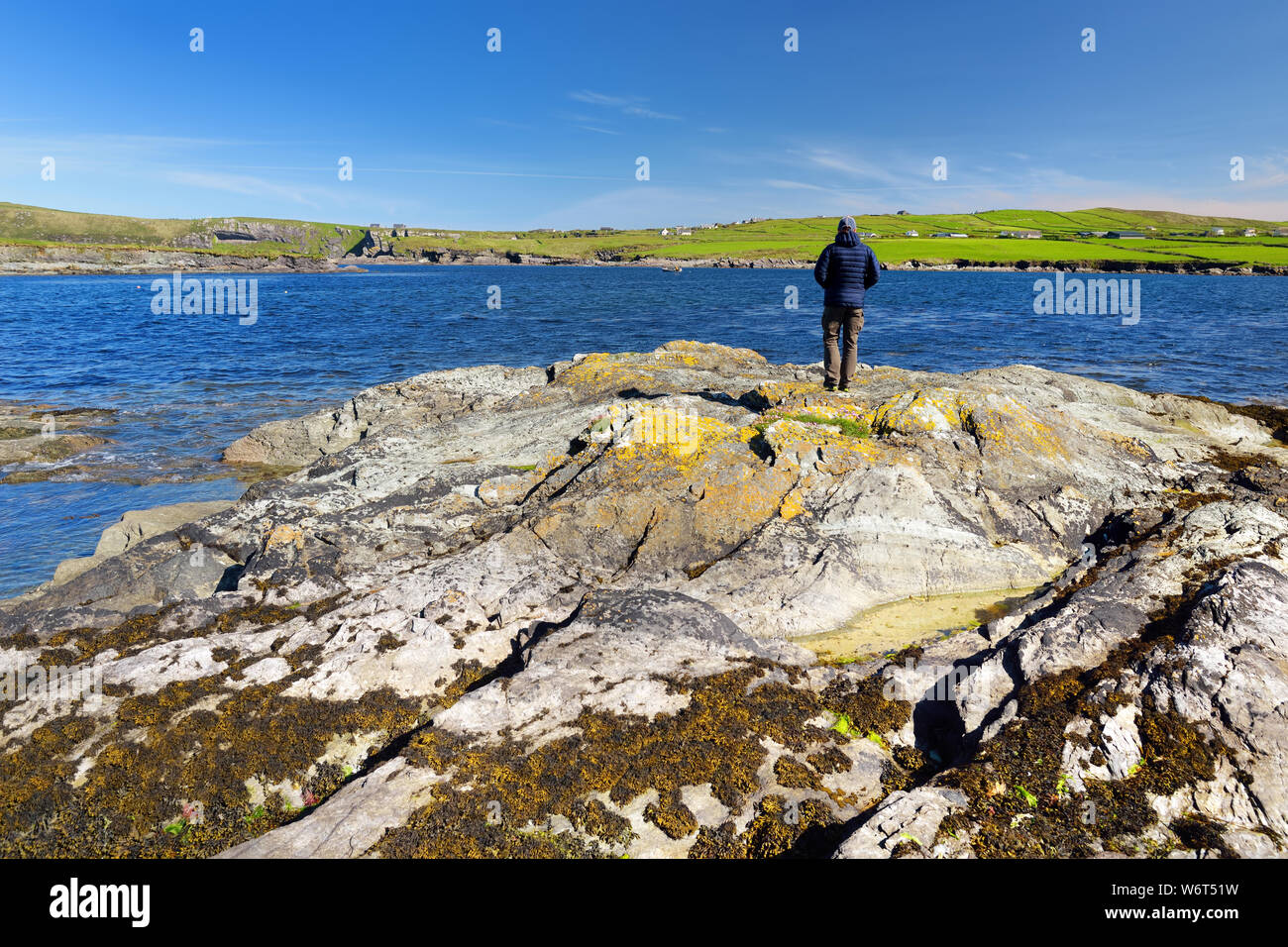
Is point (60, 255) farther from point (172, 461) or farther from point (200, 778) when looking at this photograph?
point (200, 778)

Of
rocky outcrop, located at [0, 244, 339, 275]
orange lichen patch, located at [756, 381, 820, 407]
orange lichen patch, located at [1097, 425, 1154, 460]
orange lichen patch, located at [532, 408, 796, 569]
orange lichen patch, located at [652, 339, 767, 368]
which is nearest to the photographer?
orange lichen patch, located at [532, 408, 796, 569]

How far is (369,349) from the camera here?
135ft

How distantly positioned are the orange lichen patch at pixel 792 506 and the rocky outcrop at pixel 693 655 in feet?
0.21

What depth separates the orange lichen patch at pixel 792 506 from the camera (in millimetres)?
9953

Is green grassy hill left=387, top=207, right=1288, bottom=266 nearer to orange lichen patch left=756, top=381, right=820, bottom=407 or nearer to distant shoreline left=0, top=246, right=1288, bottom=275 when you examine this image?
distant shoreline left=0, top=246, right=1288, bottom=275

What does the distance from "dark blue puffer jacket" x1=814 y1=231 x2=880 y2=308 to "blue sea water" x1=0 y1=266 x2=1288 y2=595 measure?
51.8 feet

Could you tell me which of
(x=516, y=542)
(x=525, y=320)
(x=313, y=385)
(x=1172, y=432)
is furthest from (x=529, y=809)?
(x=525, y=320)

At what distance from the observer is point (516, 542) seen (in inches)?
376

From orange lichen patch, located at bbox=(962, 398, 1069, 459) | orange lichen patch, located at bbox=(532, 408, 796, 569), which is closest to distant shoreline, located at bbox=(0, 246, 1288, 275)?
orange lichen patch, located at bbox=(962, 398, 1069, 459)

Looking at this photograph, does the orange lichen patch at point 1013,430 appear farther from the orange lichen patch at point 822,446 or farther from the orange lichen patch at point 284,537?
the orange lichen patch at point 284,537

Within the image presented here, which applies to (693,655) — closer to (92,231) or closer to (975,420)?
(975,420)

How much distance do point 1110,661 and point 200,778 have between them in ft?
28.0

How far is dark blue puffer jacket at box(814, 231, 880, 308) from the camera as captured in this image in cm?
1241

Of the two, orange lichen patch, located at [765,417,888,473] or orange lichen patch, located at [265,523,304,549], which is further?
orange lichen patch, located at [765,417,888,473]
